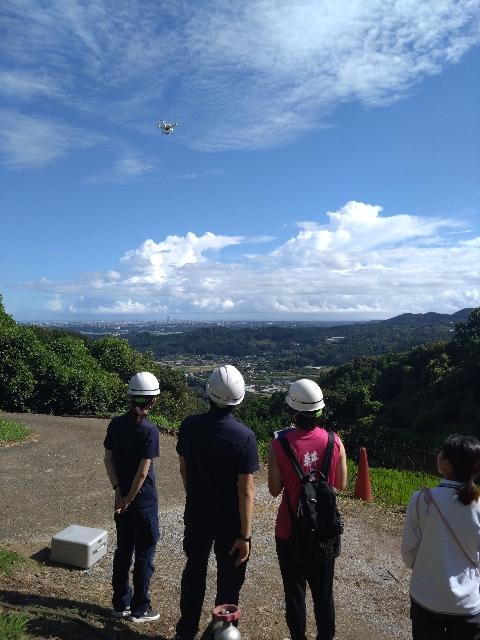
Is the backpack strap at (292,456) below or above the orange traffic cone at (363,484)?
above

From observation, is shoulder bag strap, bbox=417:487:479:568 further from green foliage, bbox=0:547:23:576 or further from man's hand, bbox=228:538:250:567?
green foliage, bbox=0:547:23:576

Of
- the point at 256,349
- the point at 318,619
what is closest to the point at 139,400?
the point at 318,619

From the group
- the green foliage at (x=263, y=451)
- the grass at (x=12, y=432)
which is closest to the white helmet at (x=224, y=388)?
the green foliage at (x=263, y=451)

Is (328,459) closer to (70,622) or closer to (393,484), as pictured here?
(70,622)

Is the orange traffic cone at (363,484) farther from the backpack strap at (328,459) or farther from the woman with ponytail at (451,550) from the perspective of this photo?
the woman with ponytail at (451,550)

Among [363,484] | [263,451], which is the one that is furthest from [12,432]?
[363,484]

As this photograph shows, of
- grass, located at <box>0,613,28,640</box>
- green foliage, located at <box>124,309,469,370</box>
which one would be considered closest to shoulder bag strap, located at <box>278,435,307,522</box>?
grass, located at <box>0,613,28,640</box>
